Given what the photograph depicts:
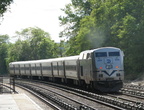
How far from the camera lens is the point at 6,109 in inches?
664

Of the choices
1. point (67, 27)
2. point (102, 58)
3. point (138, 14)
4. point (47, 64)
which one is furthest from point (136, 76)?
point (67, 27)

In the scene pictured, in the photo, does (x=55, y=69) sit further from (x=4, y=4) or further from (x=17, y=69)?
(x=17, y=69)

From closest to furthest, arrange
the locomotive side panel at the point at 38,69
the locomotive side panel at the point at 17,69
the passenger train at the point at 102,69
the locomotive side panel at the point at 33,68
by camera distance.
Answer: the passenger train at the point at 102,69, the locomotive side panel at the point at 38,69, the locomotive side panel at the point at 33,68, the locomotive side panel at the point at 17,69

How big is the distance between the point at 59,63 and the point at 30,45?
Answer: 73.8m

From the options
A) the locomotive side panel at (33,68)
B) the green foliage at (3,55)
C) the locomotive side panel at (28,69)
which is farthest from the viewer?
the green foliage at (3,55)

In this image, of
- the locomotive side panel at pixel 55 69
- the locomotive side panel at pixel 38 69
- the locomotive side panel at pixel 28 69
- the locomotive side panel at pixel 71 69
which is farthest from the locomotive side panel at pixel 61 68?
the locomotive side panel at pixel 28 69

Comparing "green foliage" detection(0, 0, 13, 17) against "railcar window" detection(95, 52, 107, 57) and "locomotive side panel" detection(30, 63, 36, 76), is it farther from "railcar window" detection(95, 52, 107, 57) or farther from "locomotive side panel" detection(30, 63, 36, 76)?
"locomotive side panel" detection(30, 63, 36, 76)

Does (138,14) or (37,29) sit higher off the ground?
(37,29)

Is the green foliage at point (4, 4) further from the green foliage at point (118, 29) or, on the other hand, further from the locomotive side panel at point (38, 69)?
the locomotive side panel at point (38, 69)

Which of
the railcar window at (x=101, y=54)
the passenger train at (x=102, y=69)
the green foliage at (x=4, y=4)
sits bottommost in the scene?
the passenger train at (x=102, y=69)

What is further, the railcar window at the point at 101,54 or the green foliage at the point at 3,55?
the green foliage at the point at 3,55

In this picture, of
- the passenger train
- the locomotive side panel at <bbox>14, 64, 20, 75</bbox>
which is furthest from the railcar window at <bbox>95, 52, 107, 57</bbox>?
the locomotive side panel at <bbox>14, 64, 20, 75</bbox>

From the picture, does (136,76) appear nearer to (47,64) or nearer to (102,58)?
(47,64)

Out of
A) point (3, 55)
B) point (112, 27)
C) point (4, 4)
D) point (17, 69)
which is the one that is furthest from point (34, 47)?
point (4, 4)
